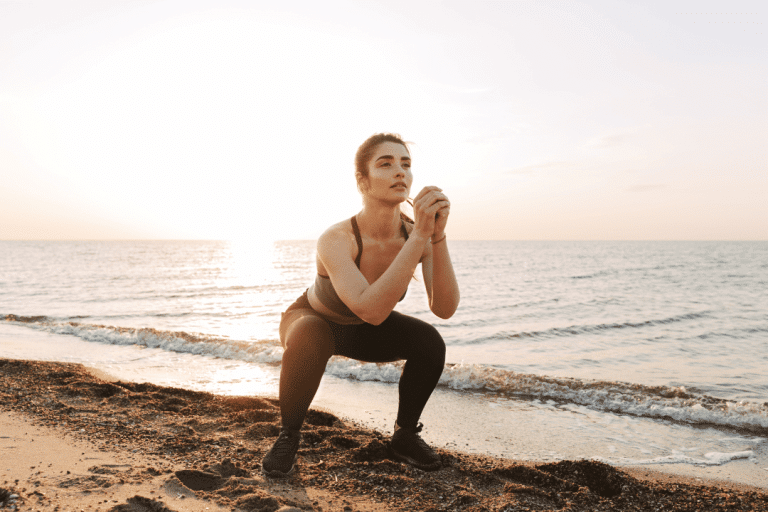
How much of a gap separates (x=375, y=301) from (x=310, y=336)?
57 centimetres

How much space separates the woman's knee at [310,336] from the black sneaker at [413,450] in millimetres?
770

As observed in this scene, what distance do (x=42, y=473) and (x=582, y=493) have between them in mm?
3004

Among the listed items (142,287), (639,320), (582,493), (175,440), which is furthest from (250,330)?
(142,287)

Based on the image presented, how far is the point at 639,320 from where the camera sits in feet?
39.0

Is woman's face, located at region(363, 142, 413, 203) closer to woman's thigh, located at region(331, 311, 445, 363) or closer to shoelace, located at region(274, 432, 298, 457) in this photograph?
woman's thigh, located at region(331, 311, 445, 363)

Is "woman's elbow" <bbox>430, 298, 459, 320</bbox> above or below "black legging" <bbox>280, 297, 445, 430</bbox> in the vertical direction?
above

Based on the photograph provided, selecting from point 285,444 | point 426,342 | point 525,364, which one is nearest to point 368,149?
point 426,342

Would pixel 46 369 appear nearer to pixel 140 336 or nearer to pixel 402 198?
pixel 140 336

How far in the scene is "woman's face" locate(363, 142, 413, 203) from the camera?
2.81 metres

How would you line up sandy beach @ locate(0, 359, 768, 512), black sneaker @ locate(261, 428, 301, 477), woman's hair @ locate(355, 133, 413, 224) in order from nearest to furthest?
sandy beach @ locate(0, 359, 768, 512)
black sneaker @ locate(261, 428, 301, 477)
woman's hair @ locate(355, 133, 413, 224)

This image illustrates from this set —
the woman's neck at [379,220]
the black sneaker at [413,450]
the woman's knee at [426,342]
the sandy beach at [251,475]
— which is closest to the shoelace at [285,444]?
the sandy beach at [251,475]

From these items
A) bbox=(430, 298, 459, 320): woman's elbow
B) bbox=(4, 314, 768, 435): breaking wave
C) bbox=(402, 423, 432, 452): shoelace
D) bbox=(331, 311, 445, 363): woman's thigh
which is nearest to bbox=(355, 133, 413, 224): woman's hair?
bbox=(430, 298, 459, 320): woman's elbow

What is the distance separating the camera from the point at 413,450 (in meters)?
3.01

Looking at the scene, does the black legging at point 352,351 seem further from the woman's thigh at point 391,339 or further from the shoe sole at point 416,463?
the shoe sole at point 416,463
